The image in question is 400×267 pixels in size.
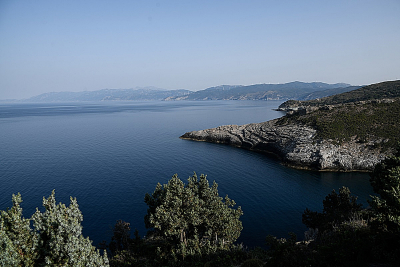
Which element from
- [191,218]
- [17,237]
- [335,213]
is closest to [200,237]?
[191,218]

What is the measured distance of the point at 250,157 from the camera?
8312 centimetres

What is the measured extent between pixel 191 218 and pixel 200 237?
6.07m

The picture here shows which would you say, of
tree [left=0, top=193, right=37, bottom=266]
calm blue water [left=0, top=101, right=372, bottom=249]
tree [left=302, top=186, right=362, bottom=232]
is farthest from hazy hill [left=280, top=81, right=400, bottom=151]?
tree [left=0, top=193, right=37, bottom=266]

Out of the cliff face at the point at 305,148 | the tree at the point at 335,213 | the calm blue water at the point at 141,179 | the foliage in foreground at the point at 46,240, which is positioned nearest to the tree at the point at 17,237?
the foliage in foreground at the point at 46,240

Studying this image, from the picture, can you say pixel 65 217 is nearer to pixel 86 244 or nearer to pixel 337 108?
pixel 86 244

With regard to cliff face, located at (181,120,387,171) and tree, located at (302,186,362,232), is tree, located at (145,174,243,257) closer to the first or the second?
tree, located at (302,186,362,232)

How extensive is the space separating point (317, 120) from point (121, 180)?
71205mm

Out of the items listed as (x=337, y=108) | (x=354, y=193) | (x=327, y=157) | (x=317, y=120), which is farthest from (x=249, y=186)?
(x=337, y=108)

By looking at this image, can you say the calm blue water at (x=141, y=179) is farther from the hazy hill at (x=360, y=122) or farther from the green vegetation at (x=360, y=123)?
the hazy hill at (x=360, y=122)

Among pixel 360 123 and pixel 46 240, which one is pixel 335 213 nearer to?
pixel 46 240

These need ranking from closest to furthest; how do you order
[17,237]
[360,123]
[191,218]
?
1. [17,237]
2. [191,218]
3. [360,123]

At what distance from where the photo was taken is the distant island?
66.5 meters

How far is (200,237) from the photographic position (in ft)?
97.1

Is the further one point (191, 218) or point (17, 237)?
point (191, 218)
